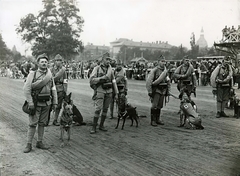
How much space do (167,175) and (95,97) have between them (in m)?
3.70

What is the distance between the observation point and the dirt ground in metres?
5.07

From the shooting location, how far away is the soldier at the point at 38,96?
20.0 feet

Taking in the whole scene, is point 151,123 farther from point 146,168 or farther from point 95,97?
point 146,168

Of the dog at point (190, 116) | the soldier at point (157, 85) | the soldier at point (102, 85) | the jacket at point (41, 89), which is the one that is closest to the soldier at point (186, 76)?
the soldier at point (157, 85)

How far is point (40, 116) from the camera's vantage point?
20.9 ft

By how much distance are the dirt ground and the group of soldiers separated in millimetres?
542

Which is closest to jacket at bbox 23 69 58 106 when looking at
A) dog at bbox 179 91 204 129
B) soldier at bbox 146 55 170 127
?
soldier at bbox 146 55 170 127

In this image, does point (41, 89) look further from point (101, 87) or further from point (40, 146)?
point (101, 87)

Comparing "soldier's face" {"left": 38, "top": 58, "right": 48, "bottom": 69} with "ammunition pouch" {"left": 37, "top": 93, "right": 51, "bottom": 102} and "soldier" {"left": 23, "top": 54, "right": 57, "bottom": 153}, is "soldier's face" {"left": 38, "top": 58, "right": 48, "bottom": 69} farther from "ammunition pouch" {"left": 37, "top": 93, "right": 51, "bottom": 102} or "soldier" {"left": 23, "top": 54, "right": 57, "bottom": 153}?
"ammunition pouch" {"left": 37, "top": 93, "right": 51, "bottom": 102}

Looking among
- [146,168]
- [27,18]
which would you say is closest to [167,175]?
[146,168]

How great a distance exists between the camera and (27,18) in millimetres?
31109

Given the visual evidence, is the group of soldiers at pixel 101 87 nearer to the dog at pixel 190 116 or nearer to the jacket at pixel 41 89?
the jacket at pixel 41 89

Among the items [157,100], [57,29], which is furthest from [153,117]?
[57,29]

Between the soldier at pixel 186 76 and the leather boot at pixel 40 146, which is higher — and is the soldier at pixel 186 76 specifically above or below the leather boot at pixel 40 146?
above
